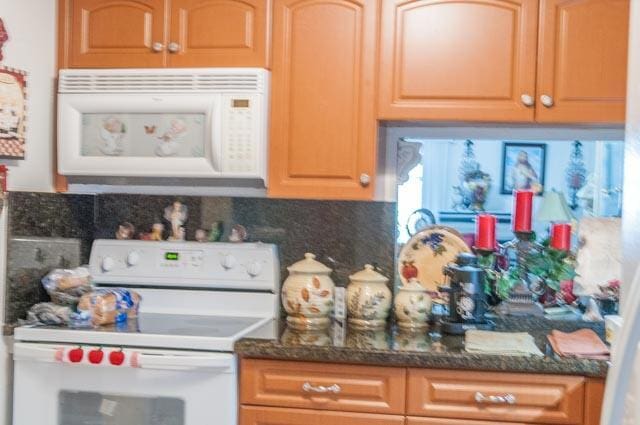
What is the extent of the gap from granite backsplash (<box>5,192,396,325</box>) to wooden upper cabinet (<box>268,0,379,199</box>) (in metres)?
0.29

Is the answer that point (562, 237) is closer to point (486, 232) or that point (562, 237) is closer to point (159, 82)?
point (486, 232)

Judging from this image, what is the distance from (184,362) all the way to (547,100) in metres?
1.37

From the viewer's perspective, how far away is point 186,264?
278cm

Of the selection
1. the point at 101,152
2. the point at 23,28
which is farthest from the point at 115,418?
the point at 23,28

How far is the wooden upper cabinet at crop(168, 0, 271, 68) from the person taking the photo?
255 cm

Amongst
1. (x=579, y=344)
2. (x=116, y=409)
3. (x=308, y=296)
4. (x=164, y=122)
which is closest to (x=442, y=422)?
(x=579, y=344)

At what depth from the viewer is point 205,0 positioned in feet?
8.48

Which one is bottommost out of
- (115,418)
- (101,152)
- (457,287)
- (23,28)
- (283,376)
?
(115,418)

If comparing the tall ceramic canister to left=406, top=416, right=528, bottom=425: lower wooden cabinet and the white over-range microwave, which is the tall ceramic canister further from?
left=406, top=416, right=528, bottom=425: lower wooden cabinet

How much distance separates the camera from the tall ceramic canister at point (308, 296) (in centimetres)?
253

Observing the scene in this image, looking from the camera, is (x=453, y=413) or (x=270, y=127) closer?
(x=453, y=413)

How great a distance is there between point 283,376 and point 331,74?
0.99m

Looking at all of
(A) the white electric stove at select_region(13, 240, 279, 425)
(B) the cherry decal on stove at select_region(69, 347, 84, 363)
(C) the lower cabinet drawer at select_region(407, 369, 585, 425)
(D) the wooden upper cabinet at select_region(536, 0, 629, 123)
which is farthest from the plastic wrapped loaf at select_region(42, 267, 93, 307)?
(D) the wooden upper cabinet at select_region(536, 0, 629, 123)

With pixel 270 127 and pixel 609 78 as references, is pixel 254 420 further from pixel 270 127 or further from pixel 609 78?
pixel 609 78
